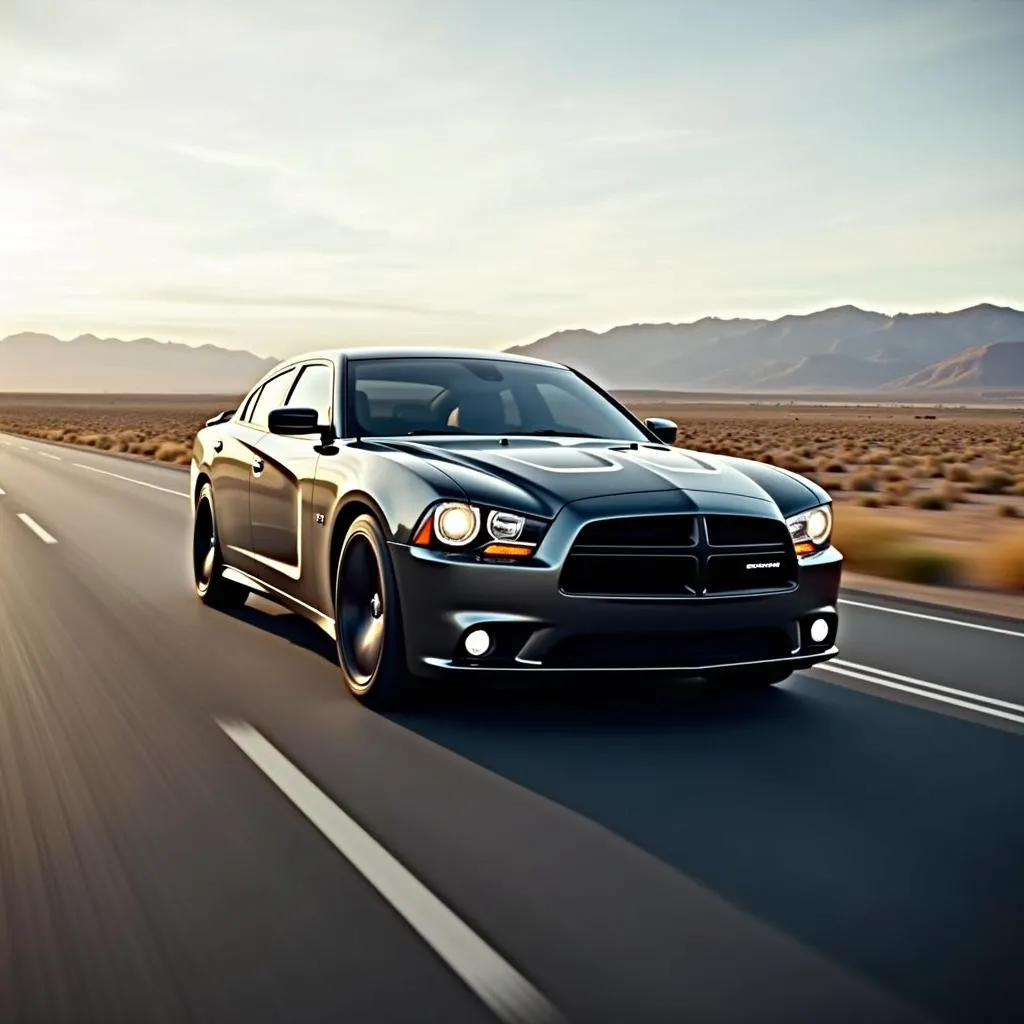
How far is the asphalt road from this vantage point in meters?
3.52

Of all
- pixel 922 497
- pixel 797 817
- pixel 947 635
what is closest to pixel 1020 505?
pixel 922 497

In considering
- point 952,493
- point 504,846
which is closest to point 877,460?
point 952,493

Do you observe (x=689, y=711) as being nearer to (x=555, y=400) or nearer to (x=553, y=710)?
(x=553, y=710)

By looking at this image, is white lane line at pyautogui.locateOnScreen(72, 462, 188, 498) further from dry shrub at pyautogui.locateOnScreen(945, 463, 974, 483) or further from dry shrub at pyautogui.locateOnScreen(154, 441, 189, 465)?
dry shrub at pyautogui.locateOnScreen(945, 463, 974, 483)

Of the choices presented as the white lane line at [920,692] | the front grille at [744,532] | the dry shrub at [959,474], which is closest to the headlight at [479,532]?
the front grille at [744,532]

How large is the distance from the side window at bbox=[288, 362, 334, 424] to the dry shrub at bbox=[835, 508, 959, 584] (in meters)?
6.85

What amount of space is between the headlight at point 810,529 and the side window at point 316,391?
2.53m

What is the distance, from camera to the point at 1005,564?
13188mm

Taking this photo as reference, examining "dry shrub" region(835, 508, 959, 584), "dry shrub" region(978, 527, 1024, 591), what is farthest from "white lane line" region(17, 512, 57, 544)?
"dry shrub" region(978, 527, 1024, 591)

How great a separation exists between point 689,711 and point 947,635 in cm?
327

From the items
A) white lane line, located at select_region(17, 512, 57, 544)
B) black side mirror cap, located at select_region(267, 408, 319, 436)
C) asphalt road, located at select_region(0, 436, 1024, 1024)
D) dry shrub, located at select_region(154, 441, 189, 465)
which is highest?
black side mirror cap, located at select_region(267, 408, 319, 436)

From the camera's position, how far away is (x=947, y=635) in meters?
9.34

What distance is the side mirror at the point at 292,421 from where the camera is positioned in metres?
7.36

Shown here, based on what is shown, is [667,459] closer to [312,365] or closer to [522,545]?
[522,545]
